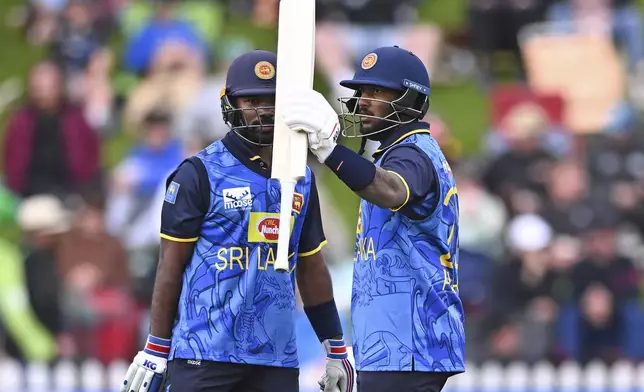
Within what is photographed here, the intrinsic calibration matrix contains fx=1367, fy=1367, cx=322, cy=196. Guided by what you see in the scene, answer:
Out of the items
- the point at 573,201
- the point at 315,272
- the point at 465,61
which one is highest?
the point at 465,61

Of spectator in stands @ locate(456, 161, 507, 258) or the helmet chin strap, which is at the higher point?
spectator in stands @ locate(456, 161, 507, 258)

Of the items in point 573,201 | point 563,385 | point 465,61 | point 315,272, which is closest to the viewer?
point 315,272

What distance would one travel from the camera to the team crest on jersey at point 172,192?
605 cm

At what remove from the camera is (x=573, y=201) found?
12812mm

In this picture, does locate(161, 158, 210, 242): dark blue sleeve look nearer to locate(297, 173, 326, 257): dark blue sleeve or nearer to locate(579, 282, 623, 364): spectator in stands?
locate(297, 173, 326, 257): dark blue sleeve

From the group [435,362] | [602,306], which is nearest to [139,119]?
[602,306]

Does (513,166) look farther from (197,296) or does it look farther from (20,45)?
(197,296)

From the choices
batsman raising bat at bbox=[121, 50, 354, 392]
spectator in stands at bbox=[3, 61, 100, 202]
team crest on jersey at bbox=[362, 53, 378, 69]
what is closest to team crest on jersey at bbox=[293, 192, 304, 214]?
batsman raising bat at bbox=[121, 50, 354, 392]

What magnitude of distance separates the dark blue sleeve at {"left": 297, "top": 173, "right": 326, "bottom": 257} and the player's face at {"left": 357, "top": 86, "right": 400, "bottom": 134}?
1.68ft

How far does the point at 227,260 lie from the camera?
6027 mm

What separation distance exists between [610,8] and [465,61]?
5.51ft

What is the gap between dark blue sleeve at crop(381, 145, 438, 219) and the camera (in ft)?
18.5

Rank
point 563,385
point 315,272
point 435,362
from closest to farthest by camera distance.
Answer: point 435,362
point 315,272
point 563,385

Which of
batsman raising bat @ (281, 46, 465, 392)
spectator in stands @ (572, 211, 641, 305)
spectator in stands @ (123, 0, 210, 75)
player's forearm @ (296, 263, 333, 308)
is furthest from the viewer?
spectator in stands @ (123, 0, 210, 75)
